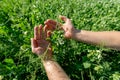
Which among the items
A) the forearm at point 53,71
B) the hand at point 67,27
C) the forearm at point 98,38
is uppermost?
the hand at point 67,27

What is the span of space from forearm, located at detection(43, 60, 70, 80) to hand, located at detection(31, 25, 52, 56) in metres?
0.14

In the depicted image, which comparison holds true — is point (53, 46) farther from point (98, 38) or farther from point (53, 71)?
point (53, 71)

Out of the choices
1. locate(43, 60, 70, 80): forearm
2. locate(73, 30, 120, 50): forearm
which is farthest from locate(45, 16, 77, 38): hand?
locate(43, 60, 70, 80): forearm

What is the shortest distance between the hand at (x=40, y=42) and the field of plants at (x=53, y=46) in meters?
0.09

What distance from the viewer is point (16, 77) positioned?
348cm

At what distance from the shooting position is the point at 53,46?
372 cm

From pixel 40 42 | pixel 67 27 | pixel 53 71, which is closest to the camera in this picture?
pixel 53 71

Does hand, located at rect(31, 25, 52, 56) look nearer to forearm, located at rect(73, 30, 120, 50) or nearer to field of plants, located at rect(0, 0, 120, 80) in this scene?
field of plants, located at rect(0, 0, 120, 80)

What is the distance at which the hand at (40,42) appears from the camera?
3.44 meters

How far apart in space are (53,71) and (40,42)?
43cm

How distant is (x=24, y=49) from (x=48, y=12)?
0.81 meters

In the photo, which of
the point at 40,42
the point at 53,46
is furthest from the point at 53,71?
the point at 53,46

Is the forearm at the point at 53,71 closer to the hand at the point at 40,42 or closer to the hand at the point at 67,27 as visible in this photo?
the hand at the point at 40,42

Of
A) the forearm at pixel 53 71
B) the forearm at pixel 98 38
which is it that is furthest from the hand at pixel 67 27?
the forearm at pixel 53 71
